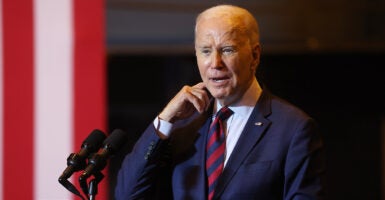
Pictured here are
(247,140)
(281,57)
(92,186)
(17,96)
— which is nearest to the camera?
(92,186)

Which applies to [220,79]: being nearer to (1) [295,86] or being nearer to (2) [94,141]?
(2) [94,141]

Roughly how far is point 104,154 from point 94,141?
0.05 meters

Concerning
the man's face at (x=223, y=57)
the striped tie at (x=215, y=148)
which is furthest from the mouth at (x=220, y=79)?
the striped tie at (x=215, y=148)

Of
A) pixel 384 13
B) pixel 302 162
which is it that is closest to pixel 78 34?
pixel 302 162

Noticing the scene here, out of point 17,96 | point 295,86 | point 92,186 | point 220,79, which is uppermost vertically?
point 220,79

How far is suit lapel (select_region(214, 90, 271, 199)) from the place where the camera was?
1622 millimetres

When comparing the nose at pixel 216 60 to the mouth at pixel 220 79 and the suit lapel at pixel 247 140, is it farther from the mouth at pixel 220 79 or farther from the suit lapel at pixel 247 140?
the suit lapel at pixel 247 140

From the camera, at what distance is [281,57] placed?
4.85 m

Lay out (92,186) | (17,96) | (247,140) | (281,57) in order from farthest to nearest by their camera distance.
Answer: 1. (281,57)
2. (17,96)
3. (247,140)
4. (92,186)

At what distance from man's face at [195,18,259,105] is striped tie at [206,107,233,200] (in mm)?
65

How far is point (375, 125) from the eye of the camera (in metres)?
5.18

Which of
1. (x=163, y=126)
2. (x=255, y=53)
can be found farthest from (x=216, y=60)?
(x=163, y=126)

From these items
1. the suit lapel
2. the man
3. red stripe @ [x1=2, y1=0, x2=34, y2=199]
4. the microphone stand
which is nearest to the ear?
the man

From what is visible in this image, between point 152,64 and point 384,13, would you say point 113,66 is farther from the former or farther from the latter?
point 384,13
